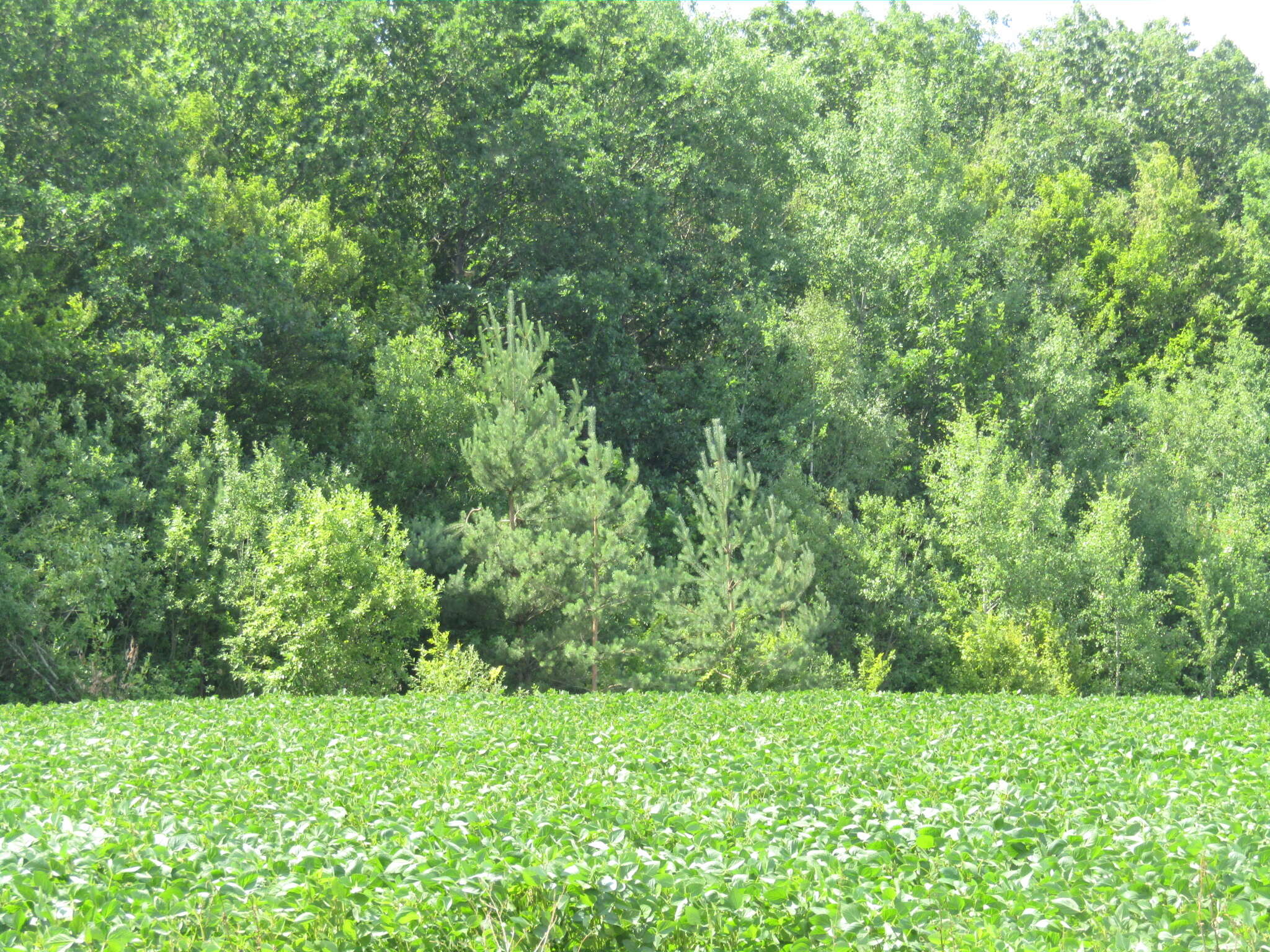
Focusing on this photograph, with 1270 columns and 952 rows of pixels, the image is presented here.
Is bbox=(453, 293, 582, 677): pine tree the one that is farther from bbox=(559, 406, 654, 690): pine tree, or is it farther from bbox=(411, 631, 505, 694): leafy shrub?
bbox=(411, 631, 505, 694): leafy shrub

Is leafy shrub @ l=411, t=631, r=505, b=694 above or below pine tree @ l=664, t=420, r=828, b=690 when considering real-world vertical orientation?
below

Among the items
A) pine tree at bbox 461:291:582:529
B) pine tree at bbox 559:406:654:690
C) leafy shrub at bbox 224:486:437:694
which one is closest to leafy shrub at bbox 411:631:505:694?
leafy shrub at bbox 224:486:437:694

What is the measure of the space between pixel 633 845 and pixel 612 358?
25.4m

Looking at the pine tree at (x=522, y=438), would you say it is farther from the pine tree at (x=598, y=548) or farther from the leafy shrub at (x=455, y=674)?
the leafy shrub at (x=455, y=674)

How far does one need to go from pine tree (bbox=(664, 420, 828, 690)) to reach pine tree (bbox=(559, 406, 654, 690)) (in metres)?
0.90

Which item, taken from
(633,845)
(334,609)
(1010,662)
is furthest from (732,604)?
(633,845)

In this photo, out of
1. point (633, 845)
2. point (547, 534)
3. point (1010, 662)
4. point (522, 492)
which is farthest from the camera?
point (1010, 662)

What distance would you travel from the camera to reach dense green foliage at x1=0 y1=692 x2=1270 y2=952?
427 centimetres

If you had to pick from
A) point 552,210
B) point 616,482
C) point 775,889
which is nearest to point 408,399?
point 616,482

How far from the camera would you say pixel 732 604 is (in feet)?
66.6

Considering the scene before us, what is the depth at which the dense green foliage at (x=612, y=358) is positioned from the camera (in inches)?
808

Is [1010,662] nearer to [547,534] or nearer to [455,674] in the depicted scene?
[547,534]

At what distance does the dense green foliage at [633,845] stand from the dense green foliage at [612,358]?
10687mm

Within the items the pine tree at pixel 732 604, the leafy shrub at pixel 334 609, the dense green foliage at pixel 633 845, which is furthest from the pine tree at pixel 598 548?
the dense green foliage at pixel 633 845
